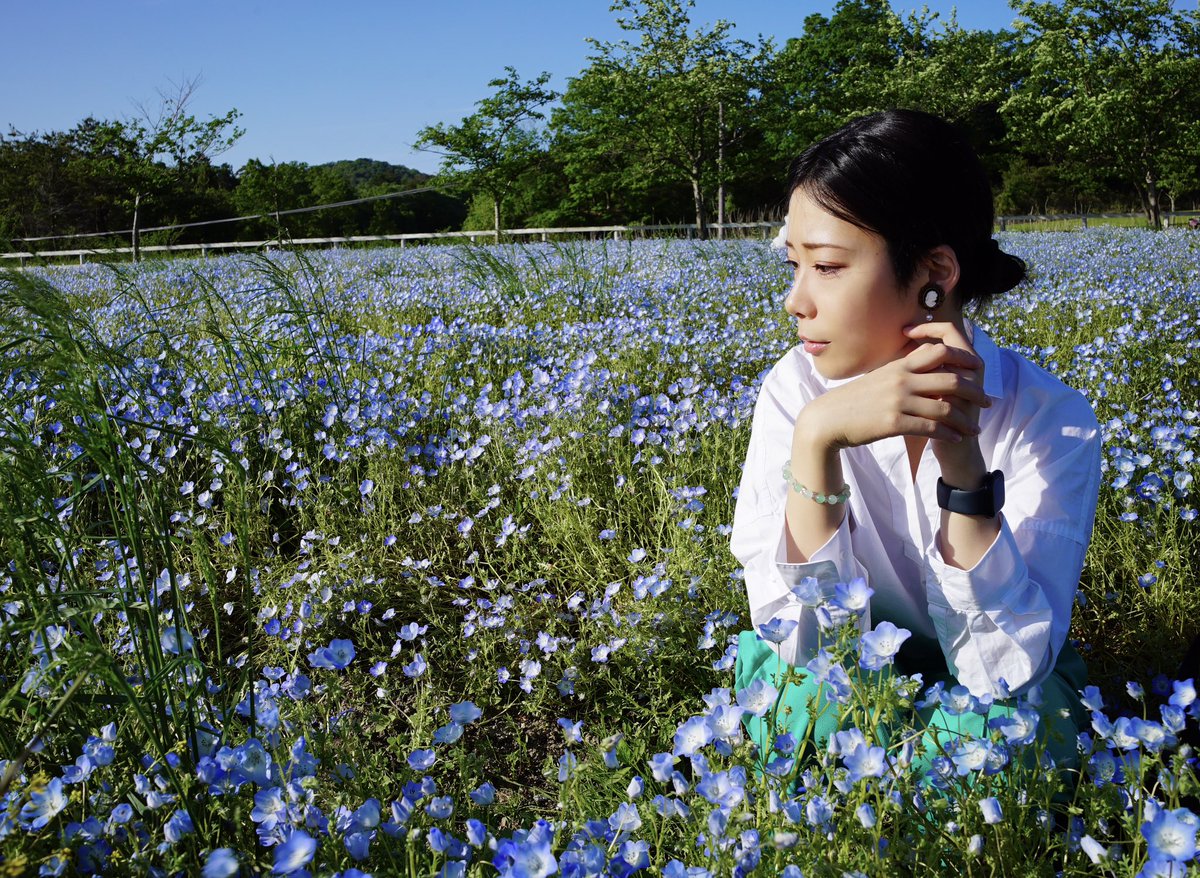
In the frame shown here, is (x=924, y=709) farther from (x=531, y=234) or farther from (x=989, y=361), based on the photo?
(x=531, y=234)

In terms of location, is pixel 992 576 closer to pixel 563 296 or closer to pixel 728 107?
pixel 563 296

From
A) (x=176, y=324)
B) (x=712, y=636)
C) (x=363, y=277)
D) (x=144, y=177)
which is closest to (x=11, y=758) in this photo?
(x=712, y=636)

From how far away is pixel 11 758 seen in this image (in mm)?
1433

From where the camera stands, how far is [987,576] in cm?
136

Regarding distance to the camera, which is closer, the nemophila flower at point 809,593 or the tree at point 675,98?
the nemophila flower at point 809,593

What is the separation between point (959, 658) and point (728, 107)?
93.9 ft

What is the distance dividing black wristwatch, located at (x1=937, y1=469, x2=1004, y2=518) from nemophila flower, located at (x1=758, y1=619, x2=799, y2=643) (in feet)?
1.05

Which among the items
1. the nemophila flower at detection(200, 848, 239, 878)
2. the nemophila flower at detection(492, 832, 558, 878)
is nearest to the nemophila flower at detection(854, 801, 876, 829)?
the nemophila flower at detection(492, 832, 558, 878)

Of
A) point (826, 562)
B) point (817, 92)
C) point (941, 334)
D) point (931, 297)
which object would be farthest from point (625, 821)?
point (817, 92)

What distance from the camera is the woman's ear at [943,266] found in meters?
1.50

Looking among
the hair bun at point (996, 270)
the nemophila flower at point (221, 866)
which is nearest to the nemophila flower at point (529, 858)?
the nemophila flower at point (221, 866)

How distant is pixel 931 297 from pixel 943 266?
0.06 metres

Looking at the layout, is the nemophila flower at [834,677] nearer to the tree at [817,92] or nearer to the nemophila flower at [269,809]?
the nemophila flower at [269,809]

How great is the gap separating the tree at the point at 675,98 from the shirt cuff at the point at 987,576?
2504 cm
